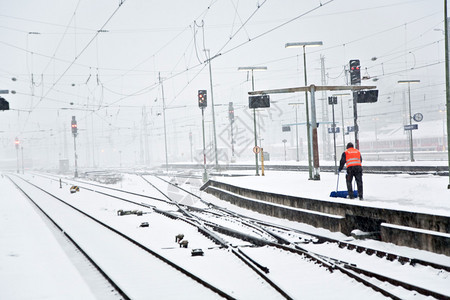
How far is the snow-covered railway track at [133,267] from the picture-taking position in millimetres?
7977

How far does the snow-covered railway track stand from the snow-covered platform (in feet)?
16.6

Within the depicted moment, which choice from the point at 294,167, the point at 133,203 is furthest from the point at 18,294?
the point at 294,167

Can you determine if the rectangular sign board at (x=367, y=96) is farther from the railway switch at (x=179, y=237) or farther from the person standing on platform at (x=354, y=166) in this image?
the railway switch at (x=179, y=237)

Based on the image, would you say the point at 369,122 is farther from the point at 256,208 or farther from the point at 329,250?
the point at 329,250

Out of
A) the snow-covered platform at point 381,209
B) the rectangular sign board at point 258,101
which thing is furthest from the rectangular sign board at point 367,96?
the rectangular sign board at point 258,101

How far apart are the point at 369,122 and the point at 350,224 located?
98.5 m

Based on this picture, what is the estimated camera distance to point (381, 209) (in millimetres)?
11141

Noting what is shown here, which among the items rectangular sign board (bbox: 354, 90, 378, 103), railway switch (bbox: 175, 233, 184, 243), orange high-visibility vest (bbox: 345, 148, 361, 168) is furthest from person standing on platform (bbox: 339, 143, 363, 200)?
rectangular sign board (bbox: 354, 90, 378, 103)

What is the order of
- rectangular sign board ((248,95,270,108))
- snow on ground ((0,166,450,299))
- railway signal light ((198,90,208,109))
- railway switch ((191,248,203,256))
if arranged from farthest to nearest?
railway signal light ((198,90,208,109)), rectangular sign board ((248,95,270,108)), railway switch ((191,248,203,256)), snow on ground ((0,166,450,299))

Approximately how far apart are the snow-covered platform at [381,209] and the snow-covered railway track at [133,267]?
16.6ft

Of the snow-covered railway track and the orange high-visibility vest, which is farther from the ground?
the orange high-visibility vest

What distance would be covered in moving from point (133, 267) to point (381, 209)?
6242mm

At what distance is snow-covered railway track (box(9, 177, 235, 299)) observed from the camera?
26.2ft

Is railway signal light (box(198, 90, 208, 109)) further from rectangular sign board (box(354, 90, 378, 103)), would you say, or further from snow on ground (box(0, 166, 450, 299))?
rectangular sign board (box(354, 90, 378, 103))
